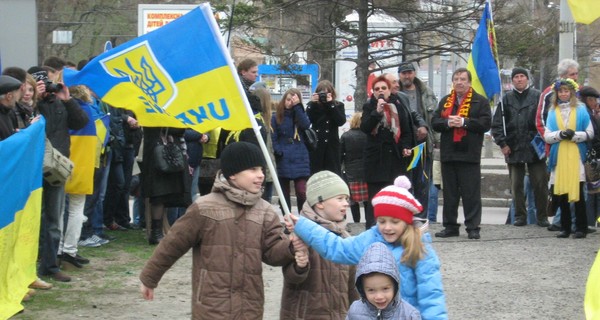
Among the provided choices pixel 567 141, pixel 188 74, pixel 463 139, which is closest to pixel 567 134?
pixel 567 141

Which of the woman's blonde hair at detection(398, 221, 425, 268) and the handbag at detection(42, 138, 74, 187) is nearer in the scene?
the woman's blonde hair at detection(398, 221, 425, 268)

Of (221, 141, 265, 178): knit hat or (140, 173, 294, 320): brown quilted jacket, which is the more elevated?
(221, 141, 265, 178): knit hat

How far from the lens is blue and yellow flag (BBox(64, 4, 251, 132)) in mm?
5945

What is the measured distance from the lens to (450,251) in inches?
429

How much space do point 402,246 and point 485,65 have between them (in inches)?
301

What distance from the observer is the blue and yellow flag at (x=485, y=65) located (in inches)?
495

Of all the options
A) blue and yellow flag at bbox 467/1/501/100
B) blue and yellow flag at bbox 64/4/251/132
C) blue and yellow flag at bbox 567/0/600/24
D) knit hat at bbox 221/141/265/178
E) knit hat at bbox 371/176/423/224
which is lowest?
knit hat at bbox 371/176/423/224

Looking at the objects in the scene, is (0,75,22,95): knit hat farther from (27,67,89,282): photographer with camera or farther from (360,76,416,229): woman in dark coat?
(360,76,416,229): woman in dark coat

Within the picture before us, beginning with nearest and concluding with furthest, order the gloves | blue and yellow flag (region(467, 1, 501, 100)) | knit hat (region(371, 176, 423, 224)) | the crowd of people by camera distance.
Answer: knit hat (region(371, 176, 423, 224)) < the crowd of people < the gloves < blue and yellow flag (region(467, 1, 501, 100))

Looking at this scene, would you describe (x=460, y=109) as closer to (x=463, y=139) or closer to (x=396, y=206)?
(x=463, y=139)

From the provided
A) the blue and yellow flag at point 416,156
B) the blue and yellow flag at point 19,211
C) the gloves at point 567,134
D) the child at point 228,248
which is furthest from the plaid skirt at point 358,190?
the child at point 228,248

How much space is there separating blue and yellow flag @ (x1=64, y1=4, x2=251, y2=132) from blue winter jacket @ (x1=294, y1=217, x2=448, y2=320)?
2.82 ft

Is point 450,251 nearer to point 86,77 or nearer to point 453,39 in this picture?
point 86,77

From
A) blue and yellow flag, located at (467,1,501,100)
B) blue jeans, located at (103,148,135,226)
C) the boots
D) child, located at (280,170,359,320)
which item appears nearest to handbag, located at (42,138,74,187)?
the boots
